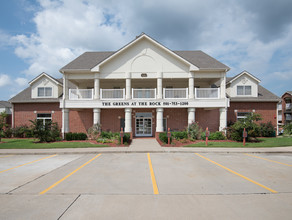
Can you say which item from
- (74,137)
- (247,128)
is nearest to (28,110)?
(74,137)

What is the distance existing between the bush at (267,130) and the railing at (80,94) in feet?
63.8

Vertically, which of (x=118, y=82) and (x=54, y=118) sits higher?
(x=118, y=82)

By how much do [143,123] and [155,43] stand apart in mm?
9110

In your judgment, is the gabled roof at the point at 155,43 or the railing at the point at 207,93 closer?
the gabled roof at the point at 155,43

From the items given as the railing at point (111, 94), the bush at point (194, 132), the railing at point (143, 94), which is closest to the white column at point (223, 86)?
the bush at point (194, 132)

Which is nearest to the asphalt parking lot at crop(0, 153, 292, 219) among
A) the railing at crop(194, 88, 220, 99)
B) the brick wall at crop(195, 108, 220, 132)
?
the railing at crop(194, 88, 220, 99)

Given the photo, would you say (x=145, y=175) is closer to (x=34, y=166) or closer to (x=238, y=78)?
(x=34, y=166)

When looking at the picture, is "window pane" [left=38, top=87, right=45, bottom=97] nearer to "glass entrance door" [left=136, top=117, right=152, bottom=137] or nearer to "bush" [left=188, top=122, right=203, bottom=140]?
"glass entrance door" [left=136, top=117, right=152, bottom=137]

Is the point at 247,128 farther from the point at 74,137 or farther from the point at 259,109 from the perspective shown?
the point at 74,137

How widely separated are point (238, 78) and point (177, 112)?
864cm

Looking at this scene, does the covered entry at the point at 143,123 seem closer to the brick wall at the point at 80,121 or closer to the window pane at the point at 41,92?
the brick wall at the point at 80,121

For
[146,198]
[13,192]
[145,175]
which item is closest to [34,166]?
[13,192]

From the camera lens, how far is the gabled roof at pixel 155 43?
58.0 ft

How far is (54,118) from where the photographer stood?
2105cm
